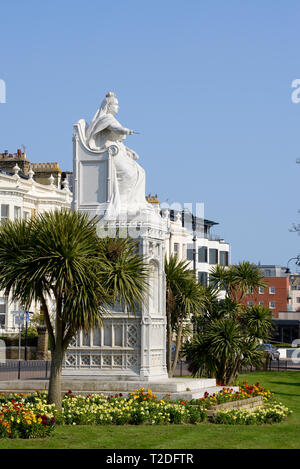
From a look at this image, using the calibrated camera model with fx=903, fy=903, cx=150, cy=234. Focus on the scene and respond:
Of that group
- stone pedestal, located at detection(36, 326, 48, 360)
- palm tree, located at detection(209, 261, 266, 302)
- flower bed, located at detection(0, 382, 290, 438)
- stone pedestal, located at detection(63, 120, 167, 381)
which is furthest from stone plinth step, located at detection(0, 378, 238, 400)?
stone pedestal, located at detection(36, 326, 48, 360)

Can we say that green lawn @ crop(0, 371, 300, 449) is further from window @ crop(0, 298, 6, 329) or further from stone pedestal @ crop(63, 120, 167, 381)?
window @ crop(0, 298, 6, 329)

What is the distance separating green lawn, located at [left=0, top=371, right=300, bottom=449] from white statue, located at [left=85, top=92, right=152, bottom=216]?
25.9 ft

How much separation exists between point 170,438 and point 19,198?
48.9 meters

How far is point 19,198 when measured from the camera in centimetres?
6381

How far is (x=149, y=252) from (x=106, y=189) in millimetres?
2184

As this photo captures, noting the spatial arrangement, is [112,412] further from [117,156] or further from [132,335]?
[117,156]

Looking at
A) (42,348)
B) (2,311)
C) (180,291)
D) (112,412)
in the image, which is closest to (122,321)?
(112,412)

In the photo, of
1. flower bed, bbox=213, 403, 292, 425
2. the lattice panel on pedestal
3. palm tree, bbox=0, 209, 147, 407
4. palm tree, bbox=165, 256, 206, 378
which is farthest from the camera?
palm tree, bbox=165, 256, 206, 378

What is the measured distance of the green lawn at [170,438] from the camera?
15492 mm

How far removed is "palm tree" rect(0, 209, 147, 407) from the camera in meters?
19.2

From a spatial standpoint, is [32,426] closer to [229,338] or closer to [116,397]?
[116,397]

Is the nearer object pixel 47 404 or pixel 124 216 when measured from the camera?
pixel 47 404

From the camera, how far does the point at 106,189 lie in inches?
982
